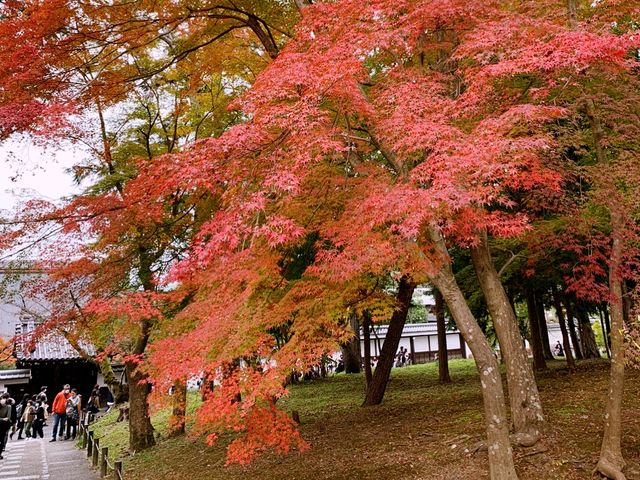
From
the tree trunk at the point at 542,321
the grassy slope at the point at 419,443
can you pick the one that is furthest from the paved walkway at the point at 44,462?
the tree trunk at the point at 542,321

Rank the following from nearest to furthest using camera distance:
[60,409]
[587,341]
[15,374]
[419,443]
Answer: [419,443] → [60,409] → [587,341] → [15,374]

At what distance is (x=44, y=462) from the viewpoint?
12211 millimetres

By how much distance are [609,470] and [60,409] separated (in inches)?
603

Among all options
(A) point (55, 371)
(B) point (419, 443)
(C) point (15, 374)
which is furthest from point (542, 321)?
(C) point (15, 374)

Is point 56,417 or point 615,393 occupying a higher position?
point 615,393

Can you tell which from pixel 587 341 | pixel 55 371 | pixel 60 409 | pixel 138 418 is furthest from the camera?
pixel 55 371

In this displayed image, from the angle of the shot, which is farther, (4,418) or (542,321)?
(542,321)

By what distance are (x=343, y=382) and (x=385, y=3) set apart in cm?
1635

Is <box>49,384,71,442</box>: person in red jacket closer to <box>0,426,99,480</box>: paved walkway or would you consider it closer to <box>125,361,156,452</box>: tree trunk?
<box>0,426,99,480</box>: paved walkway

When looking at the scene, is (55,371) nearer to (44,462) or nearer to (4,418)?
(44,462)

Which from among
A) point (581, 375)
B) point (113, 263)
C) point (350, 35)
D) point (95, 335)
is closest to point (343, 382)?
point (581, 375)

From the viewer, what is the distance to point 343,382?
67.6 ft

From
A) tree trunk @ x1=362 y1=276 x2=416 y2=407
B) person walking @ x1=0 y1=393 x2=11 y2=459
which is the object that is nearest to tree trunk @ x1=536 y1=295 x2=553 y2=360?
tree trunk @ x1=362 y1=276 x2=416 y2=407

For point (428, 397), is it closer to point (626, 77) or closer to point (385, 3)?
point (626, 77)
